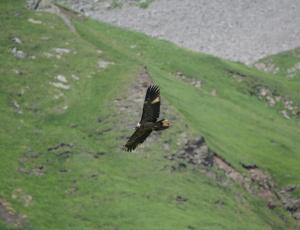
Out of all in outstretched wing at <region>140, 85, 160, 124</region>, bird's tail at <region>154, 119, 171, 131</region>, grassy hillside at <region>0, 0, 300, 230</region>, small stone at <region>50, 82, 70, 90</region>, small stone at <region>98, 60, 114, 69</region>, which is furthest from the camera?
small stone at <region>98, 60, 114, 69</region>

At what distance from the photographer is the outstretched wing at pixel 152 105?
125 feet

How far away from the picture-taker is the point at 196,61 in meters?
98.2

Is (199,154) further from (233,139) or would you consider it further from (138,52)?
(138,52)

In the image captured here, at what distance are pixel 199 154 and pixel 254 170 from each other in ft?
20.3

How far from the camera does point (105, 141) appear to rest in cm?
6862

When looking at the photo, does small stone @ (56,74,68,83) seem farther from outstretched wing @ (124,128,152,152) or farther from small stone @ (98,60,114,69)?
outstretched wing @ (124,128,152,152)

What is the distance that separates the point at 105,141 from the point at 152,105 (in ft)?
101

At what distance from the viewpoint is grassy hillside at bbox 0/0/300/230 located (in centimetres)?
6097

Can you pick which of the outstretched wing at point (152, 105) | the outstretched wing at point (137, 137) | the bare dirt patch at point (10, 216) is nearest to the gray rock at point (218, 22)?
the bare dirt patch at point (10, 216)

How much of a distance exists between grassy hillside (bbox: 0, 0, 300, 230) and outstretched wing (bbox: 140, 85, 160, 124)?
839 inches

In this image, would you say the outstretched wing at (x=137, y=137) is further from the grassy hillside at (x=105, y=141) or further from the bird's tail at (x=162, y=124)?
the grassy hillside at (x=105, y=141)

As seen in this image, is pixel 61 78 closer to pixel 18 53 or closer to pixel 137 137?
pixel 18 53

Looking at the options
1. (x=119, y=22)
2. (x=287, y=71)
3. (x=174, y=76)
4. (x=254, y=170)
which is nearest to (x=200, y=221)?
(x=254, y=170)

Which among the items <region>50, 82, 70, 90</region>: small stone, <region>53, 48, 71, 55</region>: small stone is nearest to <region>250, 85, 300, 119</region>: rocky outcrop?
<region>53, 48, 71, 55</region>: small stone
